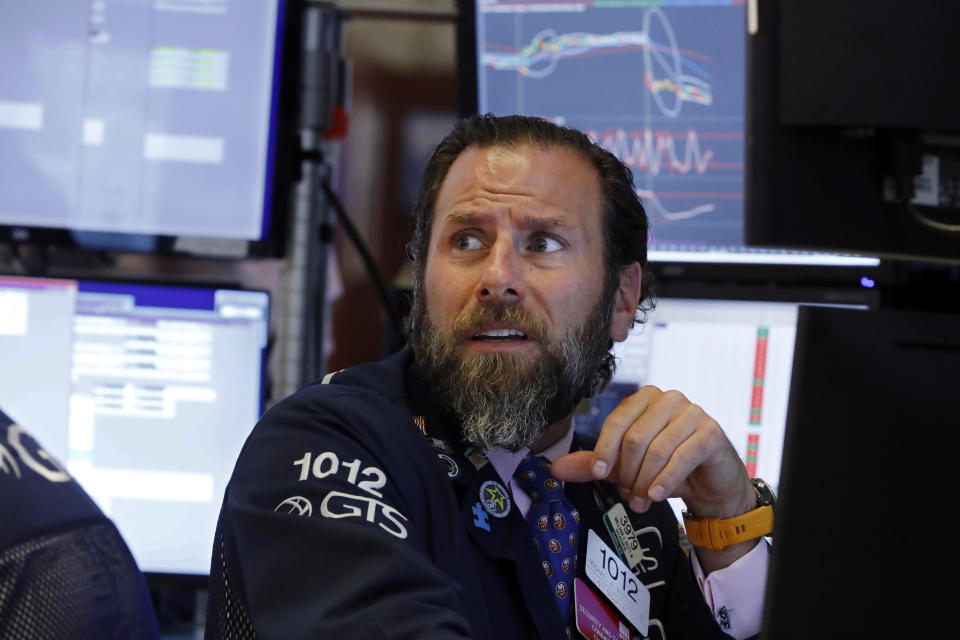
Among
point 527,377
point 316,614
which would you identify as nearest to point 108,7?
point 527,377

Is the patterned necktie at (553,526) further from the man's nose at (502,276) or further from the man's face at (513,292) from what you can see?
the man's nose at (502,276)

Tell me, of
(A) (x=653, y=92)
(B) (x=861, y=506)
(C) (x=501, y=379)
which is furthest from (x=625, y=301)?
(B) (x=861, y=506)

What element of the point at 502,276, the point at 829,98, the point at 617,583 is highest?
the point at 829,98

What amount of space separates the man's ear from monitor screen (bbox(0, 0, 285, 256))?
31.5 inches

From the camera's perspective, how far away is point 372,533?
89 centimetres

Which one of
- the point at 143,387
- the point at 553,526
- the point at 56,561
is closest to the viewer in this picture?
the point at 56,561

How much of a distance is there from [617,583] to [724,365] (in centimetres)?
84

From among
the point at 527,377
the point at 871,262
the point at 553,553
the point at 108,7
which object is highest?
the point at 108,7

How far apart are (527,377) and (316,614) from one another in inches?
18.5

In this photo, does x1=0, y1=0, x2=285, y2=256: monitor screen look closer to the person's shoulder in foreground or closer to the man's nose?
the man's nose

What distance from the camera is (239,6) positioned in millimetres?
2043

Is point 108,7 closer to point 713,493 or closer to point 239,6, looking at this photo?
point 239,6

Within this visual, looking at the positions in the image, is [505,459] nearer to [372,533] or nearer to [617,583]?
[617,583]

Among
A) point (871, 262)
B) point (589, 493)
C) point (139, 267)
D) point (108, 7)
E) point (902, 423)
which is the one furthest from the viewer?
point (139, 267)
